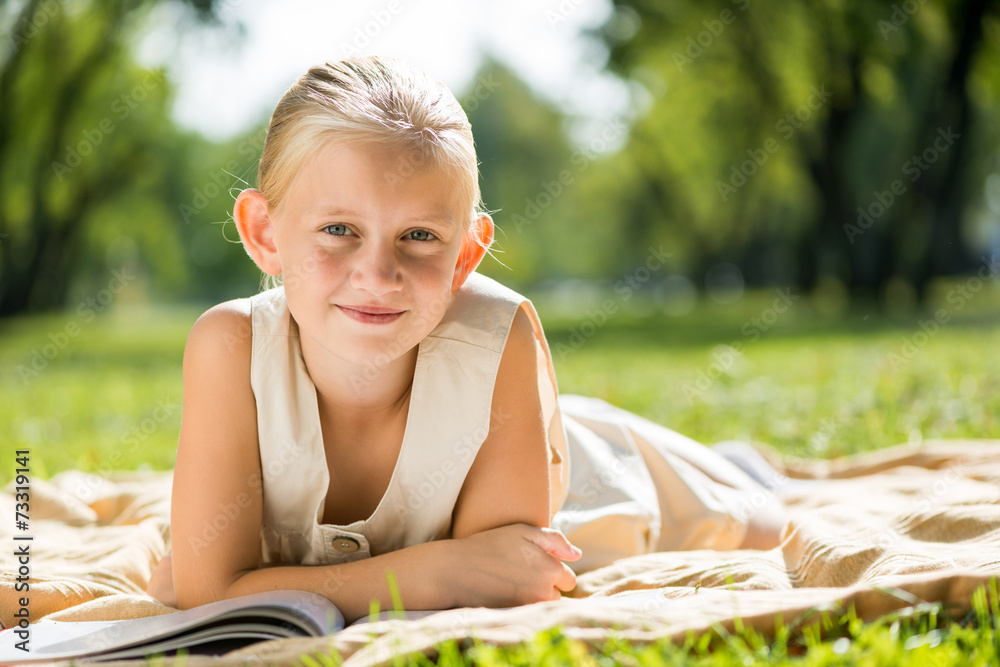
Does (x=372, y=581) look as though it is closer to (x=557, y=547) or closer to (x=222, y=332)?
(x=557, y=547)

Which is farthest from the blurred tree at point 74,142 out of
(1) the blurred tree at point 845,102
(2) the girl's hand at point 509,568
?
(2) the girl's hand at point 509,568

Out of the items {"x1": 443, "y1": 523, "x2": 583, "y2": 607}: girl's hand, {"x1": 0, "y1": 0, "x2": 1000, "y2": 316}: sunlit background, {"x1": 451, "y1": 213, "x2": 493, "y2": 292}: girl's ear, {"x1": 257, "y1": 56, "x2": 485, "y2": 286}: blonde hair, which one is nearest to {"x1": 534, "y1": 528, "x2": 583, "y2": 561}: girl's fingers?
{"x1": 443, "y1": 523, "x2": 583, "y2": 607}: girl's hand

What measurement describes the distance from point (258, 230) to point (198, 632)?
39.0 inches

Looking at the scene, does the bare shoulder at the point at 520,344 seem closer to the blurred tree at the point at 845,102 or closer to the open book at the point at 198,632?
the open book at the point at 198,632

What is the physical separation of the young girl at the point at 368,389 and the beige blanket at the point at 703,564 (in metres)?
0.23

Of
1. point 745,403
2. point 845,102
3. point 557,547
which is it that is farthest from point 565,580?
point 845,102

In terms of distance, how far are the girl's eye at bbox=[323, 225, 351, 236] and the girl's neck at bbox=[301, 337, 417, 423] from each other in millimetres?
346

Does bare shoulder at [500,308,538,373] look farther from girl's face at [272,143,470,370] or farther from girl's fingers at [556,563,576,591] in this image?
girl's fingers at [556,563,576,591]

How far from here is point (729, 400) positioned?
19.4 ft

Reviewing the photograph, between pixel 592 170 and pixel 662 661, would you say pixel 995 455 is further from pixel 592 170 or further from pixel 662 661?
pixel 592 170

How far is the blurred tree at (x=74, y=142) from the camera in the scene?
15641mm

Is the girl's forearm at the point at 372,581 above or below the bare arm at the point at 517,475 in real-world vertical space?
below

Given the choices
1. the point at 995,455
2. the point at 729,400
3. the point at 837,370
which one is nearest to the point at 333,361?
the point at 995,455

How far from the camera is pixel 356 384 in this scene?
87.4 inches
